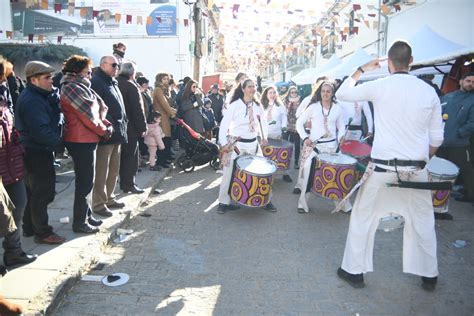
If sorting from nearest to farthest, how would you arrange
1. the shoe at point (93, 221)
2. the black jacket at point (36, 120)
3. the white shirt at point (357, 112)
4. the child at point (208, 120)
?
the black jacket at point (36, 120) < the shoe at point (93, 221) < the white shirt at point (357, 112) < the child at point (208, 120)

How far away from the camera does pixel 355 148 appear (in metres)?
6.47

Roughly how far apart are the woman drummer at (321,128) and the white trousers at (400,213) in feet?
7.36

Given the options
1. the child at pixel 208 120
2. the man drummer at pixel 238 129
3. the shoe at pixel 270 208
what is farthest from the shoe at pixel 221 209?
the child at pixel 208 120

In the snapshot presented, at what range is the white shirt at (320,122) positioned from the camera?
235 inches

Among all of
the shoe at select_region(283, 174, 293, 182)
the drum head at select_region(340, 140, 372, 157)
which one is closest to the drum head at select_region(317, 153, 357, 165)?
the drum head at select_region(340, 140, 372, 157)

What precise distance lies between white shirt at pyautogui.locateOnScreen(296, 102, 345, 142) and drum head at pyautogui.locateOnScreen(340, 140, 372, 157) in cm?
45

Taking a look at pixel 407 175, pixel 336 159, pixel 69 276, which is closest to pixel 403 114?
pixel 407 175

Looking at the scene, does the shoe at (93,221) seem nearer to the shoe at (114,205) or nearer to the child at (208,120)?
the shoe at (114,205)

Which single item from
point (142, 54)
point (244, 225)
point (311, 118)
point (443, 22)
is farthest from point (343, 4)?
point (244, 225)

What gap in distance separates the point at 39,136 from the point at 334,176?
3610 millimetres

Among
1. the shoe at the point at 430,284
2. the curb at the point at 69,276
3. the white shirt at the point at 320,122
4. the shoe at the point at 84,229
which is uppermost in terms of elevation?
the white shirt at the point at 320,122

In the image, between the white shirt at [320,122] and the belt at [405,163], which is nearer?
the belt at [405,163]

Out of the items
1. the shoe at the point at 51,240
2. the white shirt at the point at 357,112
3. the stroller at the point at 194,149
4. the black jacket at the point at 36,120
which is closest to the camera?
the black jacket at the point at 36,120

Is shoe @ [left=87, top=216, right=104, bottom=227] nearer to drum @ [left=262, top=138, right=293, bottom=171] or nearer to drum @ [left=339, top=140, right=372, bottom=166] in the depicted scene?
drum @ [left=262, top=138, right=293, bottom=171]
